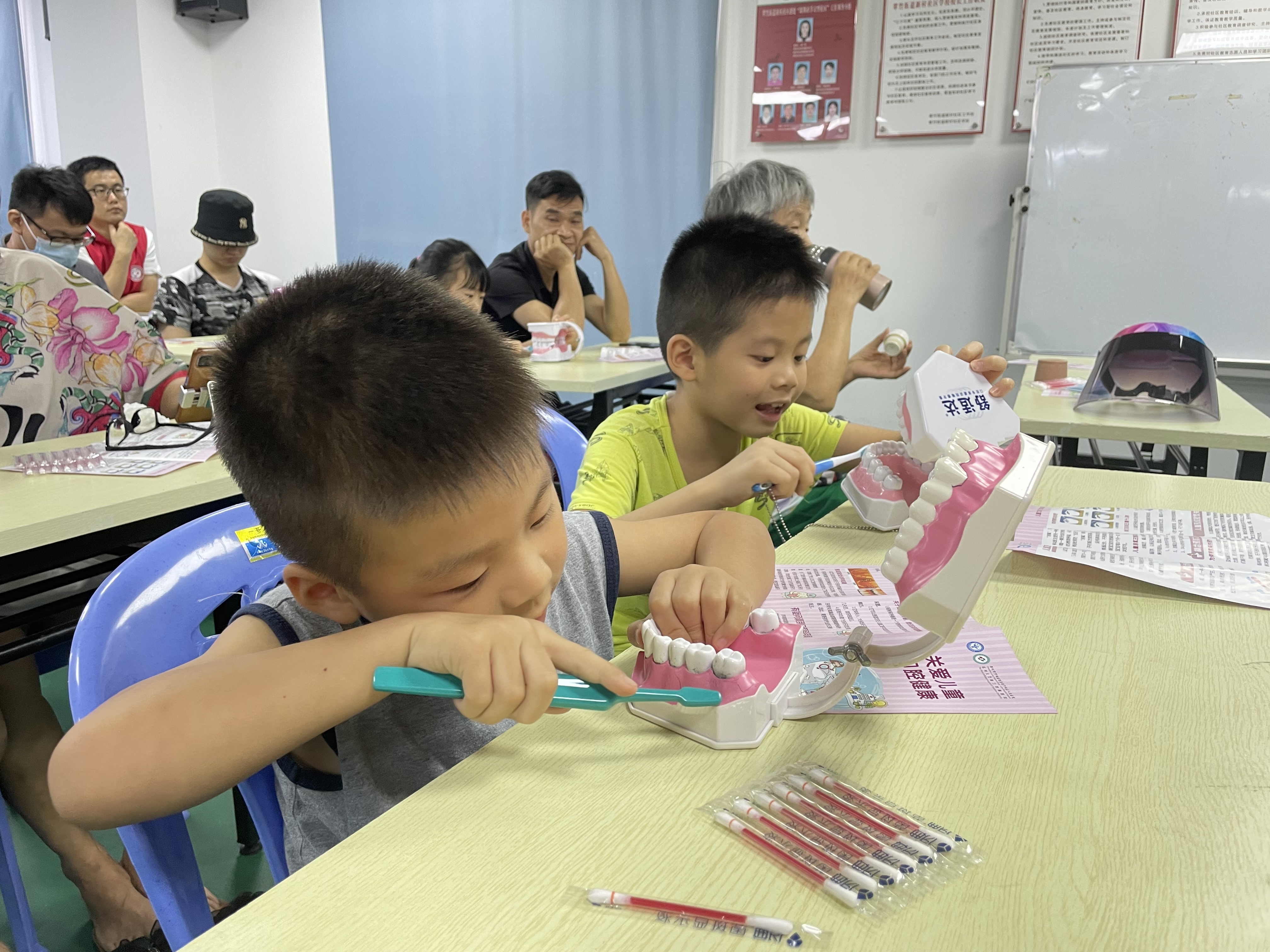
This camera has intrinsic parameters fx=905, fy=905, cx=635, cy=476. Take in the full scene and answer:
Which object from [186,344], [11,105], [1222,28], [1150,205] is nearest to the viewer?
[186,344]

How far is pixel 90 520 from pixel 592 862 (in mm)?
1067

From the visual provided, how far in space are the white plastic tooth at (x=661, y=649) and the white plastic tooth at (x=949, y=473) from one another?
0.21m

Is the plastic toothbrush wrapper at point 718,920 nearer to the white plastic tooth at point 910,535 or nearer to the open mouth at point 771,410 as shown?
the white plastic tooth at point 910,535

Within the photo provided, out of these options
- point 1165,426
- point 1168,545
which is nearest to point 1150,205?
point 1165,426

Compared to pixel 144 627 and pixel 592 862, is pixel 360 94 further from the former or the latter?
pixel 592 862

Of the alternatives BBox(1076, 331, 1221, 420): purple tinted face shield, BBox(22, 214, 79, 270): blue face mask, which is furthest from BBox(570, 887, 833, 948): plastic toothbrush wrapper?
BBox(22, 214, 79, 270): blue face mask

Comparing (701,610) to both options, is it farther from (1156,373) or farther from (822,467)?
(1156,373)

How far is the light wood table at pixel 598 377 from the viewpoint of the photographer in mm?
2600

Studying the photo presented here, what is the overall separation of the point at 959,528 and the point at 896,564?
2.0 inches

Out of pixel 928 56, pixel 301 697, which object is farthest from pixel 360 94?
pixel 301 697

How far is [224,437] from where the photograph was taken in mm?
642

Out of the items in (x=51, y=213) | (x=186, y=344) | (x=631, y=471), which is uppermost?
(x=51, y=213)

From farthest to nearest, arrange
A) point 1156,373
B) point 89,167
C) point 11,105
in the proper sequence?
point 11,105 < point 89,167 < point 1156,373

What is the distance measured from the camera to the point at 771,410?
54.5 inches
